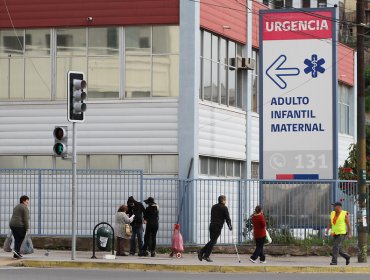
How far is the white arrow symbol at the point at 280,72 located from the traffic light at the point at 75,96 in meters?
8.61

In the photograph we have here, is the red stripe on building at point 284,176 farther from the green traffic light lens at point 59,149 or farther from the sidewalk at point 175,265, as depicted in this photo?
the green traffic light lens at point 59,149

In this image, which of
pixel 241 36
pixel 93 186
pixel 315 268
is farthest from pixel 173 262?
pixel 241 36

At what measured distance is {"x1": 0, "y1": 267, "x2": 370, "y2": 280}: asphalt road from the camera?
75.2 feet

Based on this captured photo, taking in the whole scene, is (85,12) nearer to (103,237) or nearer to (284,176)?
A: (284,176)

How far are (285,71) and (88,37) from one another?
20.7 ft

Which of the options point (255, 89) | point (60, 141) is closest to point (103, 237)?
point (60, 141)

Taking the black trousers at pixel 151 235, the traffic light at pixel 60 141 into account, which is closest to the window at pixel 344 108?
the black trousers at pixel 151 235

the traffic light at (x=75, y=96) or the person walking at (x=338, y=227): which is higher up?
the traffic light at (x=75, y=96)

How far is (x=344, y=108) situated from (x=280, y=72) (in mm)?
18157

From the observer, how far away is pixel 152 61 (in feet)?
113

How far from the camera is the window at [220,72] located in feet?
115

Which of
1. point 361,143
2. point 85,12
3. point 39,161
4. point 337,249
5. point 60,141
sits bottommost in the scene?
point 337,249

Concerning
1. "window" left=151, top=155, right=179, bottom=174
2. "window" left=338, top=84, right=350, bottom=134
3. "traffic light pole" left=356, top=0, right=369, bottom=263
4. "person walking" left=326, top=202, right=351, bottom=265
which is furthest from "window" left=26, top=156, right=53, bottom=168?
"window" left=338, top=84, right=350, bottom=134

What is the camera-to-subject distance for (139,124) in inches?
1350
